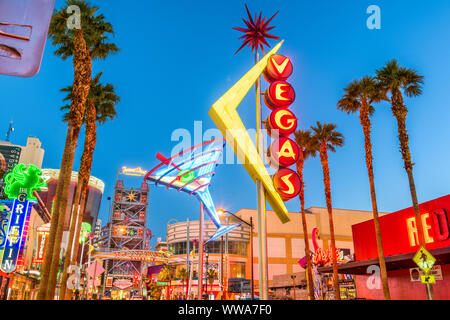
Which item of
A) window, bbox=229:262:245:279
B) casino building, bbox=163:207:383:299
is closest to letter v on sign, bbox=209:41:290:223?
casino building, bbox=163:207:383:299

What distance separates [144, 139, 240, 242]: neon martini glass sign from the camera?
3819cm

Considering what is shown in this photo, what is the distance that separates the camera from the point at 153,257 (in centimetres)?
8025

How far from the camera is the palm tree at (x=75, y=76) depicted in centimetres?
1892

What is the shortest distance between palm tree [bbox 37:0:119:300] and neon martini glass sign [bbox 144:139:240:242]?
50.6 feet

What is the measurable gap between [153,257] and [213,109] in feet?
243

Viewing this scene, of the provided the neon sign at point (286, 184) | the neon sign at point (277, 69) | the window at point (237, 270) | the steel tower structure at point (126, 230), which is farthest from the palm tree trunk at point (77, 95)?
the steel tower structure at point (126, 230)

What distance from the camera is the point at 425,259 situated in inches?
815

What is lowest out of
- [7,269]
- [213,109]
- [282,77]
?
[7,269]

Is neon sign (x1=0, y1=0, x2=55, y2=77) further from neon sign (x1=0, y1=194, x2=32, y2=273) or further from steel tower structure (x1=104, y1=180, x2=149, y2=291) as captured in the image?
steel tower structure (x1=104, y1=180, x2=149, y2=291)

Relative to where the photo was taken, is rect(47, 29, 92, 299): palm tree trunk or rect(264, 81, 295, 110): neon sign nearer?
rect(264, 81, 295, 110): neon sign

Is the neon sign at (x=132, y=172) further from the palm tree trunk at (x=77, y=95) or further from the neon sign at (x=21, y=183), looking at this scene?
the palm tree trunk at (x=77, y=95)

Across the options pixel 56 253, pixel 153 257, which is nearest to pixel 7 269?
pixel 56 253

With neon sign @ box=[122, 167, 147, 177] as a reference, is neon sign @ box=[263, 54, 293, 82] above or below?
below
